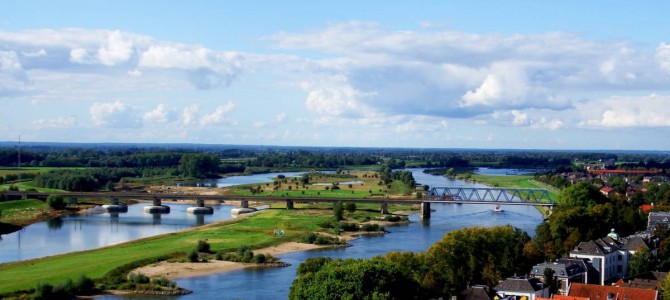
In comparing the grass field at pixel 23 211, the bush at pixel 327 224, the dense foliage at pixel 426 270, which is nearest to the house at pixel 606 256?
the dense foliage at pixel 426 270

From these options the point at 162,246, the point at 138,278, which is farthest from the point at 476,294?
the point at 162,246

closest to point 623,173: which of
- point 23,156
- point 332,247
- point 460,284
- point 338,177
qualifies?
point 338,177

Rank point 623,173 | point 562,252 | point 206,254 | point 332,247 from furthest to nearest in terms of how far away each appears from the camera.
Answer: point 623,173 < point 332,247 < point 206,254 < point 562,252

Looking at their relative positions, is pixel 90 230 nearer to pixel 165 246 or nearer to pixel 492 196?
pixel 165 246

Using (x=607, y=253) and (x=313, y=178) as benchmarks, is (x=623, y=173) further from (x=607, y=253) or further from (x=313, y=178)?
(x=607, y=253)

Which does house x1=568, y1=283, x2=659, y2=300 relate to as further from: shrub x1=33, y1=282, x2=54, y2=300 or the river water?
shrub x1=33, y1=282, x2=54, y2=300

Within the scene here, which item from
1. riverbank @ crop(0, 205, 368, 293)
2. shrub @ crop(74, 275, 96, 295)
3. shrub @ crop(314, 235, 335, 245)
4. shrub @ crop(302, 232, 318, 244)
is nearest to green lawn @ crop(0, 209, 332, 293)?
riverbank @ crop(0, 205, 368, 293)
